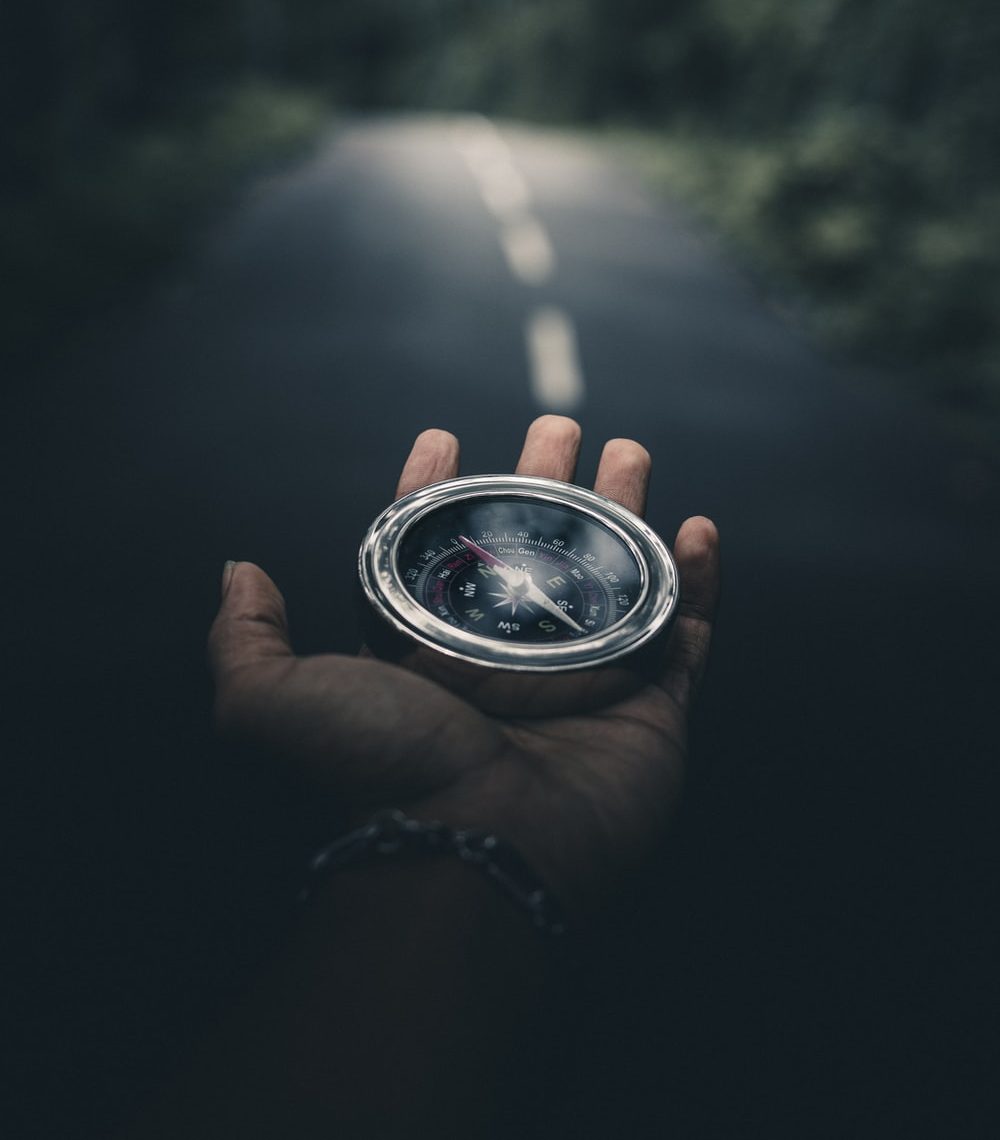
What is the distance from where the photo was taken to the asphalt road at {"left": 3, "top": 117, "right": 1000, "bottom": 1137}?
2.56m

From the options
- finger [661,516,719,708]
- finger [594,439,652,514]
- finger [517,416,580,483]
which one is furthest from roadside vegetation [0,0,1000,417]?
finger [661,516,719,708]

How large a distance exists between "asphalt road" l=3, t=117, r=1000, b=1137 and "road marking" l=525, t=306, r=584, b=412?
0.13 ft

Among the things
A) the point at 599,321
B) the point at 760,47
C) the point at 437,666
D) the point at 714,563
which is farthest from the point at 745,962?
the point at 760,47

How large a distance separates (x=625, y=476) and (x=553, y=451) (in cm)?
27

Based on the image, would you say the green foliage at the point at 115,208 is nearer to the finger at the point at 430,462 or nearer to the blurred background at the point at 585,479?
the blurred background at the point at 585,479

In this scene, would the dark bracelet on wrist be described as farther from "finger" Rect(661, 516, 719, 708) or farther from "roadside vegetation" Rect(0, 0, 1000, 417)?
"roadside vegetation" Rect(0, 0, 1000, 417)

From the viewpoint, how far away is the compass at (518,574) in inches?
87.5

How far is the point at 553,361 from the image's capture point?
7859 millimetres

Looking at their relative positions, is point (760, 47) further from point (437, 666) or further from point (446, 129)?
point (437, 666)

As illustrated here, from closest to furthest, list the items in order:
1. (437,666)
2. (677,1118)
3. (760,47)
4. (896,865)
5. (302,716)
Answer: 1. (302,716)
2. (437,666)
3. (677,1118)
4. (896,865)
5. (760,47)

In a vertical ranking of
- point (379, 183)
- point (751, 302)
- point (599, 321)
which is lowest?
point (599, 321)

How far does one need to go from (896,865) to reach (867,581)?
2.13 meters

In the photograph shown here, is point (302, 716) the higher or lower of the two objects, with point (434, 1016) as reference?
higher

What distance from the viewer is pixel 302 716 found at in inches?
80.9
